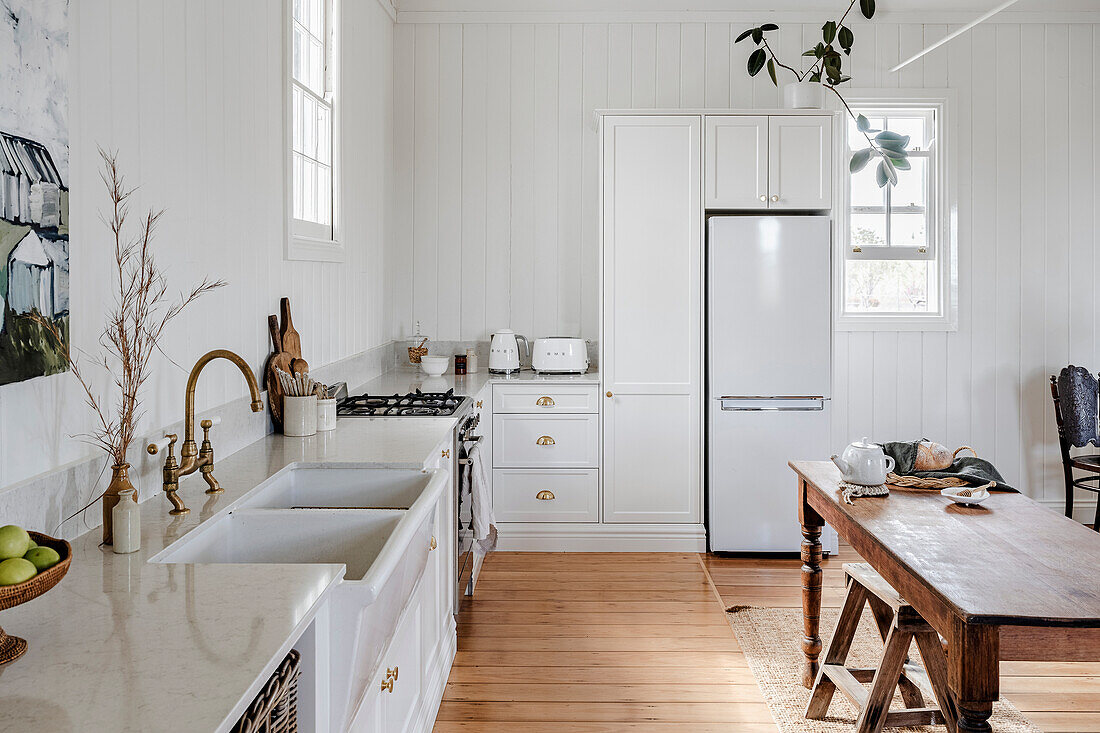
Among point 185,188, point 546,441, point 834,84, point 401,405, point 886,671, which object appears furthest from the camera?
point 546,441

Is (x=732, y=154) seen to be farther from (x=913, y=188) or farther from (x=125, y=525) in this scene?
(x=125, y=525)

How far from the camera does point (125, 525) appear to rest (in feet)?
4.82

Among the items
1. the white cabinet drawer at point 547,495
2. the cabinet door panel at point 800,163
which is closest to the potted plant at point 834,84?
the cabinet door panel at point 800,163

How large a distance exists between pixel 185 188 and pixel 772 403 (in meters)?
3.03

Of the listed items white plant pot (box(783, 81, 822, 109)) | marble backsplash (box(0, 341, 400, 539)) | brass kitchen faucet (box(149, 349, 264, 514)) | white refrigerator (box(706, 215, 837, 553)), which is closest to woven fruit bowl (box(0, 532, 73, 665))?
marble backsplash (box(0, 341, 400, 539))

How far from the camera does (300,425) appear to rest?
8.73 ft

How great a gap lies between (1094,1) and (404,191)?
13.3 feet

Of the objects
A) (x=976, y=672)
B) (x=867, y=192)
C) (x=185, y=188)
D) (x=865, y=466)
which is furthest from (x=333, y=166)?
(x=867, y=192)

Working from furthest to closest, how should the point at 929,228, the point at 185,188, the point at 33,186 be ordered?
the point at 929,228 → the point at 185,188 → the point at 33,186

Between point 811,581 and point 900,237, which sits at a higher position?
point 900,237

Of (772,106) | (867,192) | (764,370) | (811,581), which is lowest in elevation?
(811,581)

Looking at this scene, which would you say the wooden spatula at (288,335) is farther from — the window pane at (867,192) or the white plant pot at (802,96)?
the window pane at (867,192)

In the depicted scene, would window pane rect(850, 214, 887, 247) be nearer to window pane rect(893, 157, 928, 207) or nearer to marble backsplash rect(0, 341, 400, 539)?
window pane rect(893, 157, 928, 207)

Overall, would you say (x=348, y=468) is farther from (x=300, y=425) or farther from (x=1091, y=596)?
(x=1091, y=596)
